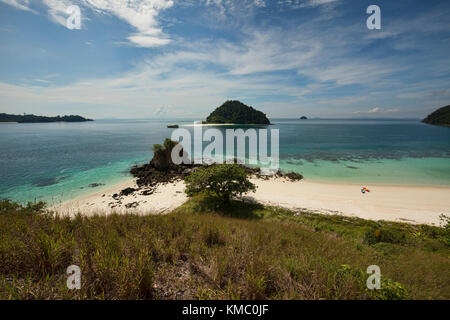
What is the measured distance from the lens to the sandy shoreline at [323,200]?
17641 mm

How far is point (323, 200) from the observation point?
20938 millimetres

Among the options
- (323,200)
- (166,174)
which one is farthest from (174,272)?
(166,174)

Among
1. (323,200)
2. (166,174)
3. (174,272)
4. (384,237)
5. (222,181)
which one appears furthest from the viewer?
(166,174)

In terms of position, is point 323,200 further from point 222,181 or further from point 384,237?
point 222,181

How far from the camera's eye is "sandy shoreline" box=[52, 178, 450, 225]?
695 inches

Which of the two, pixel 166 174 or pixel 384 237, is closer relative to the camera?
pixel 384 237

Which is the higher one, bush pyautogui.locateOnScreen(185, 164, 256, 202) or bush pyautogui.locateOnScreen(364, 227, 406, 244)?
bush pyautogui.locateOnScreen(185, 164, 256, 202)

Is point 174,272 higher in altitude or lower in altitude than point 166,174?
higher

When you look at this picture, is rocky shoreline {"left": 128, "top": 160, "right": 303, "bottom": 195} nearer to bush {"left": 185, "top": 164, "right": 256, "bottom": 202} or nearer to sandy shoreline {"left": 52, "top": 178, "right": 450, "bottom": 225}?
sandy shoreline {"left": 52, "top": 178, "right": 450, "bottom": 225}

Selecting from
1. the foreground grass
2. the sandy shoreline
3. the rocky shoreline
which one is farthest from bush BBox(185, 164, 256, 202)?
Answer: the rocky shoreline

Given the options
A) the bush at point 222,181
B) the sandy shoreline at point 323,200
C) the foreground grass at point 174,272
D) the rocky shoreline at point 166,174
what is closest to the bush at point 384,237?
the foreground grass at point 174,272

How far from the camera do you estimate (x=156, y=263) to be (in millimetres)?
4676
